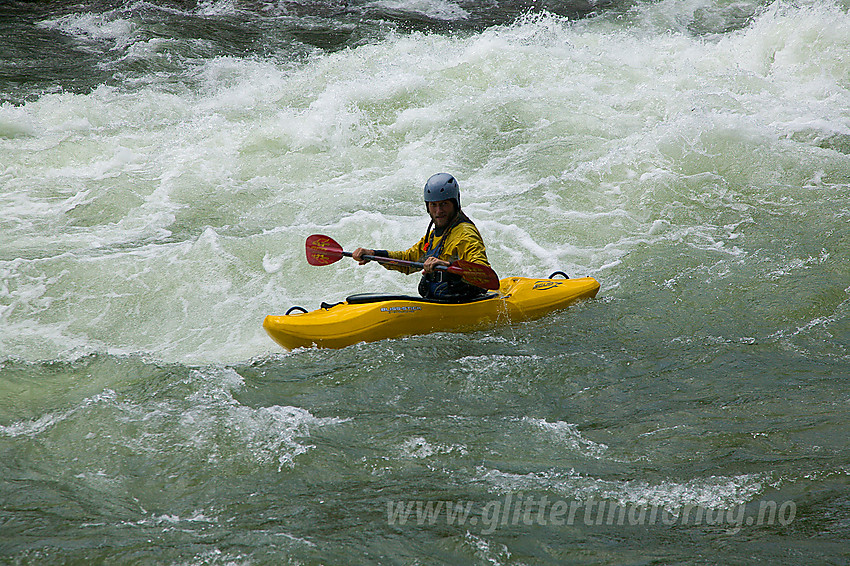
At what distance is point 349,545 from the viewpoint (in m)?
2.51

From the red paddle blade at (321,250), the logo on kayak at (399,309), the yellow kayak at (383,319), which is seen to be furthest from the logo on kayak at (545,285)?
the red paddle blade at (321,250)

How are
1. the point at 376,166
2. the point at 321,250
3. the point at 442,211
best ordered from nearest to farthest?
the point at 442,211, the point at 321,250, the point at 376,166

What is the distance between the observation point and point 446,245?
13.8 ft

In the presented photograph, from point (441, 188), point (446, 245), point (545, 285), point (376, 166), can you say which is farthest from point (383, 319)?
point (376, 166)

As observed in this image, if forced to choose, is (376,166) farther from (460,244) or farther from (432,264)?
(432,264)

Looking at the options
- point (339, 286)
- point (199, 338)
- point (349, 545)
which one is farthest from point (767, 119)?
point (349, 545)

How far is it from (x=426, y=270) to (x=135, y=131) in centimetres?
539

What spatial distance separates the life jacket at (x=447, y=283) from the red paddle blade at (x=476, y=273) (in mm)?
209

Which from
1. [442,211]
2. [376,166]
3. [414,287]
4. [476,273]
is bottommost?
[414,287]

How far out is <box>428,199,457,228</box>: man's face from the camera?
4.14m

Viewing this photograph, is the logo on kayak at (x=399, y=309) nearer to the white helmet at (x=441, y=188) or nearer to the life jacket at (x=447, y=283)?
the life jacket at (x=447, y=283)

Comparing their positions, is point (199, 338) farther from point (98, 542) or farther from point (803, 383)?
point (803, 383)

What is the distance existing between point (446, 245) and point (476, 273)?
0.35 m

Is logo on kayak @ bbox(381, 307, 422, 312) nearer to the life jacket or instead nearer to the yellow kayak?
the yellow kayak
